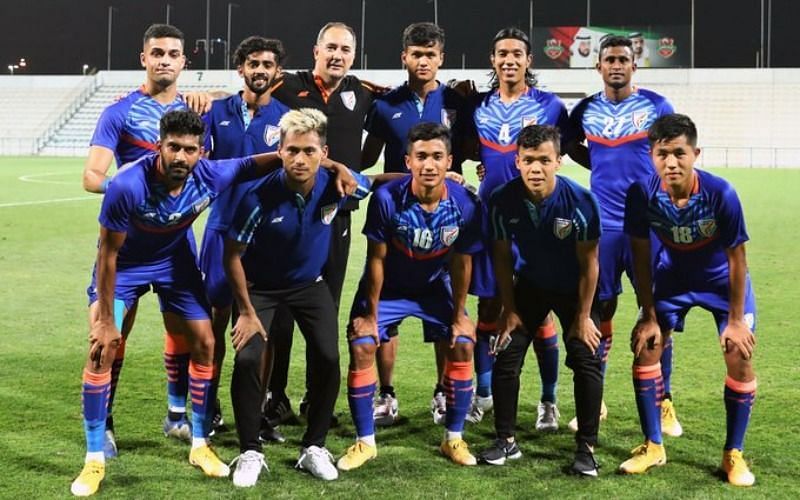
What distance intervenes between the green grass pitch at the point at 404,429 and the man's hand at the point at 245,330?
61 cm

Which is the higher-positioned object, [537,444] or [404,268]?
[404,268]

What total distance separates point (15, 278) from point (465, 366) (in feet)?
20.4

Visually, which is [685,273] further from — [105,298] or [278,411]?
[105,298]

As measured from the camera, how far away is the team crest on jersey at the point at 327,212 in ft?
13.6

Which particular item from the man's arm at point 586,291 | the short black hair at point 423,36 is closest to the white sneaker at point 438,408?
the man's arm at point 586,291

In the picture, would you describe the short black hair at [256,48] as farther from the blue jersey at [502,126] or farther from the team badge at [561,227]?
the team badge at [561,227]

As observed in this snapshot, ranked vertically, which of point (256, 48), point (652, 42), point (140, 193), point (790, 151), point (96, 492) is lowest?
point (96, 492)

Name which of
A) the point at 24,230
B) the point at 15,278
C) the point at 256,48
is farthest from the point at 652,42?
the point at 256,48

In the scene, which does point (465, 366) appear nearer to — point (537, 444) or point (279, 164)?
point (537, 444)

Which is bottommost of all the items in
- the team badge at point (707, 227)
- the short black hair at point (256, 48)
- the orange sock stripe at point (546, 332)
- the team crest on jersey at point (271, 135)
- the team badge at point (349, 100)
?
the orange sock stripe at point (546, 332)

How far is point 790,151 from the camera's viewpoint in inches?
1312

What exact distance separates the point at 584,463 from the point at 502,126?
6.05 feet

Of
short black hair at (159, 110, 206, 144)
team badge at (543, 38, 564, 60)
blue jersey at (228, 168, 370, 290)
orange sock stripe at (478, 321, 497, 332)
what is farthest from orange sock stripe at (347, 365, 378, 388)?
team badge at (543, 38, 564, 60)

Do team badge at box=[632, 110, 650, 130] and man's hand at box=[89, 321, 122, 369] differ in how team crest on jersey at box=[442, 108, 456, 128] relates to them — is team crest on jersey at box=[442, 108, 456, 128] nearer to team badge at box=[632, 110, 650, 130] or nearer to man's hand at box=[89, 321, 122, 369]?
team badge at box=[632, 110, 650, 130]
